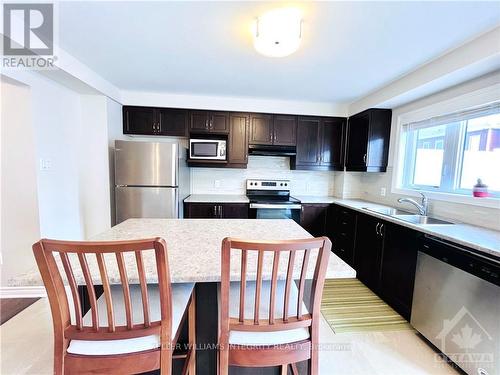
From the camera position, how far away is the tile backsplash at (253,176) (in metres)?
3.70

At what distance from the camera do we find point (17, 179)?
2.21 m

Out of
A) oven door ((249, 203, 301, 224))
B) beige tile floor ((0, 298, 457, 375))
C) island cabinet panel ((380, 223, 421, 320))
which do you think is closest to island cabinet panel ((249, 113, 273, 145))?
oven door ((249, 203, 301, 224))

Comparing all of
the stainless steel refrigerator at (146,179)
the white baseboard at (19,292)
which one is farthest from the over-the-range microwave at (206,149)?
the white baseboard at (19,292)

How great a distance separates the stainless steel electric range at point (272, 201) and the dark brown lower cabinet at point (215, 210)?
5.7 inches

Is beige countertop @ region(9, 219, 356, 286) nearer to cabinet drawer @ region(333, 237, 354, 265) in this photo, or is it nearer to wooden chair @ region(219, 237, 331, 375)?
wooden chair @ region(219, 237, 331, 375)

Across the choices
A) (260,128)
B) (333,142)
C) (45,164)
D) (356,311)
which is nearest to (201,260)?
(356,311)

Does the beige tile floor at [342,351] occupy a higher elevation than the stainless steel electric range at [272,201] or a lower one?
lower

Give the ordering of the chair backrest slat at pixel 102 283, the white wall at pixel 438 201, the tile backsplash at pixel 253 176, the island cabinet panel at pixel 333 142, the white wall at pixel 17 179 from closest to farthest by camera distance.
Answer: the chair backrest slat at pixel 102 283
the white wall at pixel 438 201
the white wall at pixel 17 179
the island cabinet panel at pixel 333 142
the tile backsplash at pixel 253 176

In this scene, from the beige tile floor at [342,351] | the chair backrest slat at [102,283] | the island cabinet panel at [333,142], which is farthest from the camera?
the island cabinet panel at [333,142]

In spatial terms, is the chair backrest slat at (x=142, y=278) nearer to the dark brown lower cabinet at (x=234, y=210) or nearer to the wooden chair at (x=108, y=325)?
the wooden chair at (x=108, y=325)

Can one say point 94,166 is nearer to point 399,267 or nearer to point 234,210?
point 234,210

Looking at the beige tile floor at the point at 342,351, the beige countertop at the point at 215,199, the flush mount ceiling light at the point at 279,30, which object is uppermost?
the flush mount ceiling light at the point at 279,30

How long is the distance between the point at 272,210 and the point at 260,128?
121 cm

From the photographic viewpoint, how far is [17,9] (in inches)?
59.4
